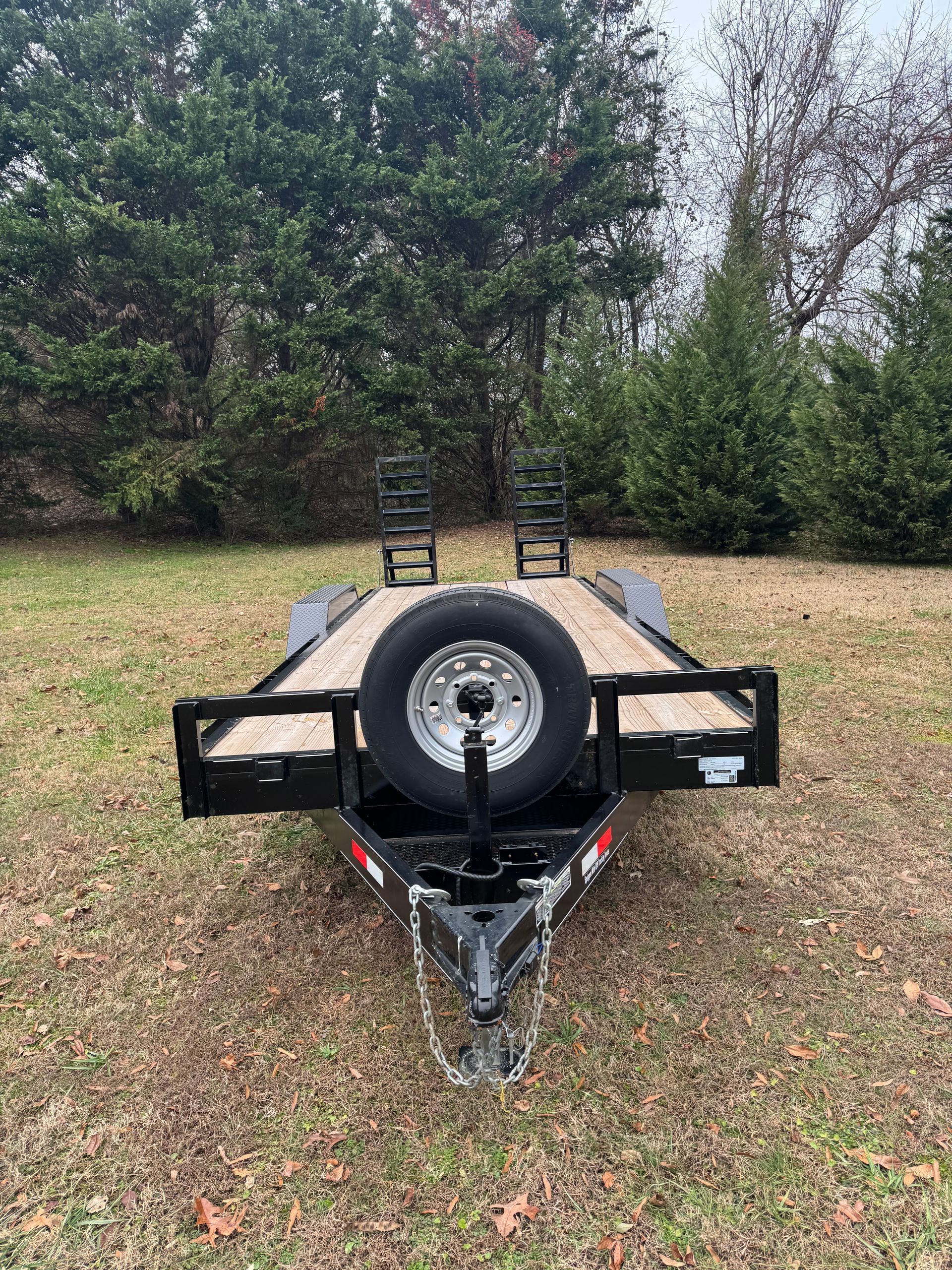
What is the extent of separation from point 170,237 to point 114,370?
9.79 ft

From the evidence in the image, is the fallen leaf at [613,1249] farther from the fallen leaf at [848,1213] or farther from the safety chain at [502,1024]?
the fallen leaf at [848,1213]

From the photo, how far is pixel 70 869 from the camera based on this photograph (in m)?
3.78

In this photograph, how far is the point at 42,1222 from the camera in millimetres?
2004

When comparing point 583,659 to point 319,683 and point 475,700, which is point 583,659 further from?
point 319,683

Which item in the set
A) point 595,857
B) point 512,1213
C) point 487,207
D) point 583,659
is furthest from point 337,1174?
point 487,207

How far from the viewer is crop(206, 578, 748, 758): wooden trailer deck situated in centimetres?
281

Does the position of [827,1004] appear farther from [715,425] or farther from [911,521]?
[715,425]

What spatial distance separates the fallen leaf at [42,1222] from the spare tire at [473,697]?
1.35 metres

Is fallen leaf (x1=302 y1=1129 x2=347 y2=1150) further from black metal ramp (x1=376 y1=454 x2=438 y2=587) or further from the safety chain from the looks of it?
black metal ramp (x1=376 y1=454 x2=438 y2=587)

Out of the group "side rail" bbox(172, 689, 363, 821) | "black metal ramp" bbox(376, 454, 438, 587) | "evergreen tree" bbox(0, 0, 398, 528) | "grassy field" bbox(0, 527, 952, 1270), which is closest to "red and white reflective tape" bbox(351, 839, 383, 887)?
"side rail" bbox(172, 689, 363, 821)

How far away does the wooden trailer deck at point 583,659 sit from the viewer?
2.81m

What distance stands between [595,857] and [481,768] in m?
0.50

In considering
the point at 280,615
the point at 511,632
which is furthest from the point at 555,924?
the point at 280,615

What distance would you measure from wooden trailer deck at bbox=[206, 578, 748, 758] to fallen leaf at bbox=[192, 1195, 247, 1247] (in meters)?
1.19
